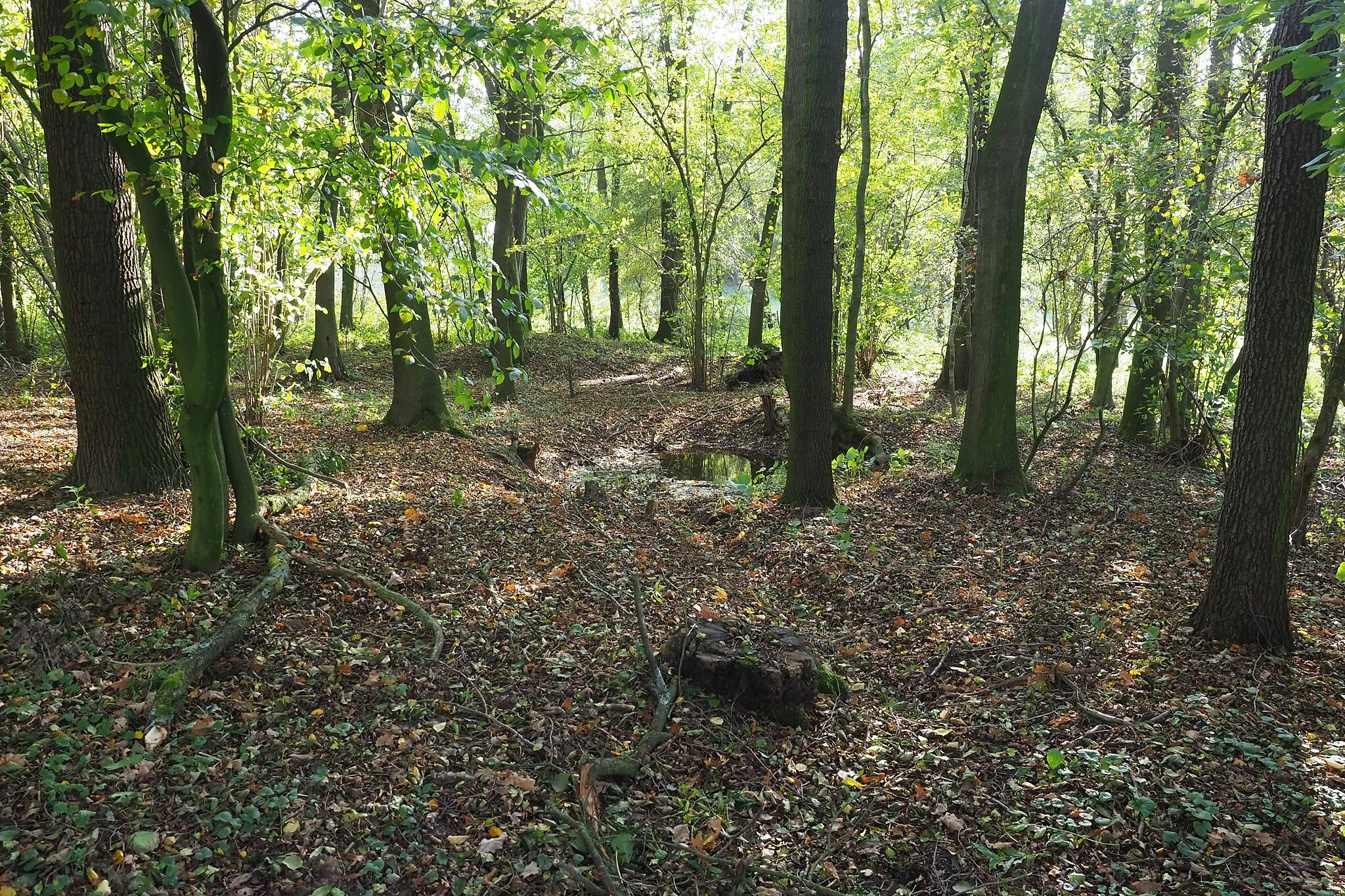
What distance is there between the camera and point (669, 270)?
21797 mm

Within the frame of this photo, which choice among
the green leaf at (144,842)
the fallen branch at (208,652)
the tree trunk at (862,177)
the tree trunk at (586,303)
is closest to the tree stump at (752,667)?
the fallen branch at (208,652)

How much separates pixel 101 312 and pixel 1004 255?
8763 millimetres

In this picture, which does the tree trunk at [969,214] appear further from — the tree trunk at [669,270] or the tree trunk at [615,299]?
the tree trunk at [615,299]

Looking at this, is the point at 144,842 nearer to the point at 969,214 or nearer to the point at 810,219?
the point at 810,219

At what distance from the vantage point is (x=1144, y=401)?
11.2 metres

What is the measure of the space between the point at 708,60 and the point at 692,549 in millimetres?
12683

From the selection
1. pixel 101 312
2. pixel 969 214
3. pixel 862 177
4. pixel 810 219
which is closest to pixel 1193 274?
pixel 810 219

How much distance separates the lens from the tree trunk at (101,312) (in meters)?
5.95

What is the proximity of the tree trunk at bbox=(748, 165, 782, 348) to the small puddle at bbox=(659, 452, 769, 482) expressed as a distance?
7.08m

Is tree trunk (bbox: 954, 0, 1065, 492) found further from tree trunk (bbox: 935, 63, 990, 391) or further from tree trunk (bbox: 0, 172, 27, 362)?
tree trunk (bbox: 0, 172, 27, 362)

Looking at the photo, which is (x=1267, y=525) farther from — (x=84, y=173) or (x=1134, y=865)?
(x=84, y=173)

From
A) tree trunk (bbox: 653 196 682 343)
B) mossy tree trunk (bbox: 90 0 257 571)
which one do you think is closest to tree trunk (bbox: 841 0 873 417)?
mossy tree trunk (bbox: 90 0 257 571)

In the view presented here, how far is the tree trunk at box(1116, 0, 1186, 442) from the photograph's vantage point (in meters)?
8.05

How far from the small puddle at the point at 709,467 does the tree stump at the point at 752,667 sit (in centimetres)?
588
